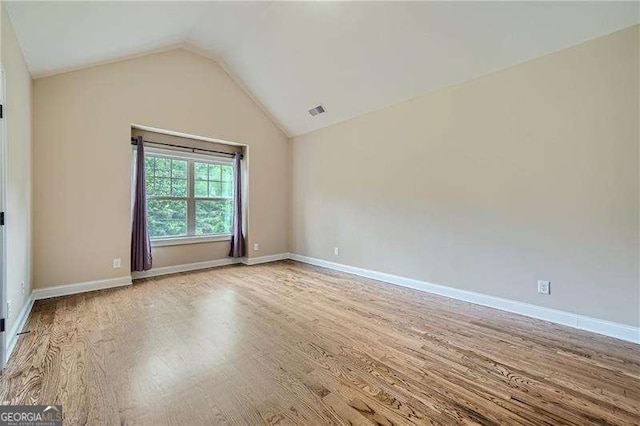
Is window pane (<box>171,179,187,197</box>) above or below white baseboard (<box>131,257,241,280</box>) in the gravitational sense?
above

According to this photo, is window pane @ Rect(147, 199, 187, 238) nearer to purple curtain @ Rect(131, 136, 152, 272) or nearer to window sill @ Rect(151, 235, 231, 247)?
window sill @ Rect(151, 235, 231, 247)

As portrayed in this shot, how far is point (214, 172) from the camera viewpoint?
5223 millimetres

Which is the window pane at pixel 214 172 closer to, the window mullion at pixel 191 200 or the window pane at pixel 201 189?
the window pane at pixel 201 189

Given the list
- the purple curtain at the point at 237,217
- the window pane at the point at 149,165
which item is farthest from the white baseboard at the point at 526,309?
the window pane at the point at 149,165

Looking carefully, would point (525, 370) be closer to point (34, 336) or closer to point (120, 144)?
point (34, 336)

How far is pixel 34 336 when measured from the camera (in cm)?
241

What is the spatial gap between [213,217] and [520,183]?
4620 mm

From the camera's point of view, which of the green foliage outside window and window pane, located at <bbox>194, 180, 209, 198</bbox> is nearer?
the green foliage outside window

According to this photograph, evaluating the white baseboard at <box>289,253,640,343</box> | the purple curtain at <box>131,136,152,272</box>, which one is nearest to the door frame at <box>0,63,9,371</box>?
the purple curtain at <box>131,136,152,272</box>

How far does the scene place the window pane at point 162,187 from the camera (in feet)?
14.9

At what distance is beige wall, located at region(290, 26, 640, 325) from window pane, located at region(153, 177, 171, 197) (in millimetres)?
3079

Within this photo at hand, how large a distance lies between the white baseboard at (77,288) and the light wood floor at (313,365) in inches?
6.3

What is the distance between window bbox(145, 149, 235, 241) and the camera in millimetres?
4535

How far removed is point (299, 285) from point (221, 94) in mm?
3459
